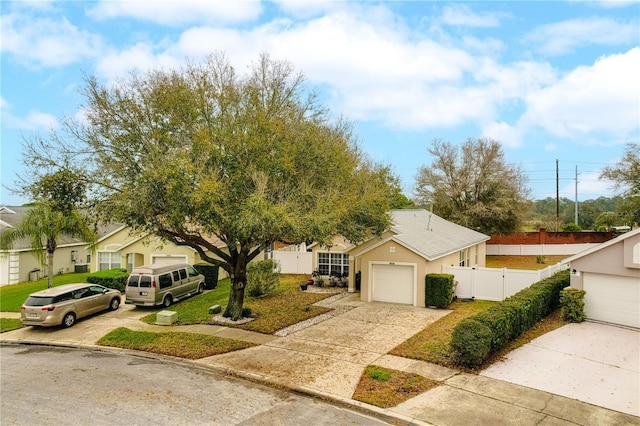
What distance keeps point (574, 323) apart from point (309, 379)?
10.2 metres

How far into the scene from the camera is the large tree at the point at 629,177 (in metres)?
33.3

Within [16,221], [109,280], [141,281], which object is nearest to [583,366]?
[141,281]

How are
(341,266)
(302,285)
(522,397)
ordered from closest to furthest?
(522,397) → (302,285) → (341,266)

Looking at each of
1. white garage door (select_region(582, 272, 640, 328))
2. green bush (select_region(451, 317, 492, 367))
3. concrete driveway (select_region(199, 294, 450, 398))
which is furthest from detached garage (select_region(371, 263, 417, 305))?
green bush (select_region(451, 317, 492, 367))

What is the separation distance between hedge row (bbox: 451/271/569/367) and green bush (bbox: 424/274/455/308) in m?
3.38

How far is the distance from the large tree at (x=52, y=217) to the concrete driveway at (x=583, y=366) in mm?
13096

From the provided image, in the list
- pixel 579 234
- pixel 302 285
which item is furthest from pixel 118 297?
pixel 579 234

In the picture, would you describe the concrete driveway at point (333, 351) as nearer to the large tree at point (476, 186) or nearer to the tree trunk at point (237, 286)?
the tree trunk at point (237, 286)

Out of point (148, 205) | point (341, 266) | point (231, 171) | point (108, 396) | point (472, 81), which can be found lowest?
point (108, 396)

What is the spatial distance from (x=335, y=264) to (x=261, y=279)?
5.56 metres

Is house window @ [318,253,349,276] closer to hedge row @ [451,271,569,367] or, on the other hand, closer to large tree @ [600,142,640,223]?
hedge row @ [451,271,569,367]

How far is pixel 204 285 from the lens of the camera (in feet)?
77.9

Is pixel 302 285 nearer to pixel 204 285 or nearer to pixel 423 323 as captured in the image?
pixel 204 285

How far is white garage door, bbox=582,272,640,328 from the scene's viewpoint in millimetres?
14242
